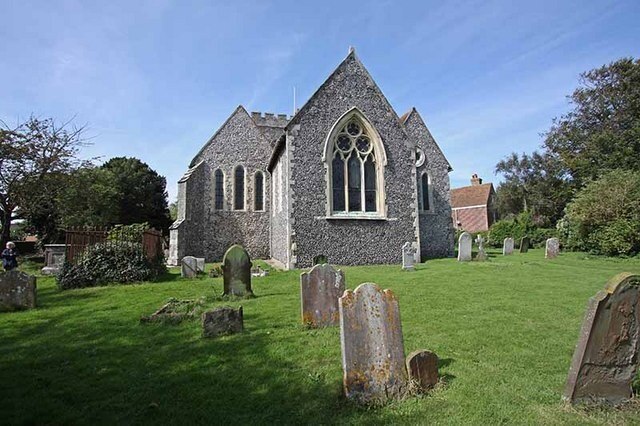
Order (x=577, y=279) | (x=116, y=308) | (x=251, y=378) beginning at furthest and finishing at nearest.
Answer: (x=577, y=279), (x=116, y=308), (x=251, y=378)

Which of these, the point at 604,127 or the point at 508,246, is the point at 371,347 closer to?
the point at 508,246

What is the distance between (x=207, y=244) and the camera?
68.9 ft

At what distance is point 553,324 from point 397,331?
389 centimetres

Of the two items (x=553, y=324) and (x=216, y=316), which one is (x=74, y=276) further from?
(x=553, y=324)

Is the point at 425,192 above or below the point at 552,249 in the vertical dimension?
above

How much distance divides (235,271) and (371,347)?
18.3ft

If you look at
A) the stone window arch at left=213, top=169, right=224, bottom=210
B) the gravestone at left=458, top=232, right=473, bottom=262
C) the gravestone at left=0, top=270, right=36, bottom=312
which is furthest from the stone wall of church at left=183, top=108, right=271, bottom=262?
the gravestone at left=0, top=270, right=36, bottom=312

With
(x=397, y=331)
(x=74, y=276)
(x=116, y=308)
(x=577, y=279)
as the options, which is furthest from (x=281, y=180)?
(x=397, y=331)

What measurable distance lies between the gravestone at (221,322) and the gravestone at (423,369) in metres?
3.07

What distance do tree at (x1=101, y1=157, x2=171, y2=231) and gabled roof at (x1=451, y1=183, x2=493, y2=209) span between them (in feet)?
121

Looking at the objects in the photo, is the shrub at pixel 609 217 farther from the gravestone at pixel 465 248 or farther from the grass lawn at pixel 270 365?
the grass lawn at pixel 270 365

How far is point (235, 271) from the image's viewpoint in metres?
8.80

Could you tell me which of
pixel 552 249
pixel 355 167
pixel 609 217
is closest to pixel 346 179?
pixel 355 167

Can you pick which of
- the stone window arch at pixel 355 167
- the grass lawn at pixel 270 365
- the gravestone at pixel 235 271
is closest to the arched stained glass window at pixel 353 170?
the stone window arch at pixel 355 167
